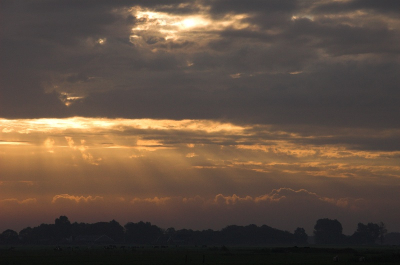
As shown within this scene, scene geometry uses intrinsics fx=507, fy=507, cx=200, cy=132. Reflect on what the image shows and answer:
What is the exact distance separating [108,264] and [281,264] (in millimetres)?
31595

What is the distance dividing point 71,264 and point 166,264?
744 inches

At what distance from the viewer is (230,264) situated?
93.6 m

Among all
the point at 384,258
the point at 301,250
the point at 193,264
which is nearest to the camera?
the point at 193,264

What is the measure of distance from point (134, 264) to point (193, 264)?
1096 centimetres

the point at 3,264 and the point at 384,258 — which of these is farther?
the point at 384,258

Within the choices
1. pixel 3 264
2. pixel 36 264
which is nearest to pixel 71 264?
pixel 36 264

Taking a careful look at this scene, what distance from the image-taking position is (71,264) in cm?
9544

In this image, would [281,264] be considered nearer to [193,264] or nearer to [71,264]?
[193,264]

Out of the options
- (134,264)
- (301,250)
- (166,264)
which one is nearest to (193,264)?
(166,264)

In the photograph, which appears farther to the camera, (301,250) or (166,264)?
(301,250)

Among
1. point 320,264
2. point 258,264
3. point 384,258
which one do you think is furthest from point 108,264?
point 384,258

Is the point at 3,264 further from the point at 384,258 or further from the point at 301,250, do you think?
the point at 301,250

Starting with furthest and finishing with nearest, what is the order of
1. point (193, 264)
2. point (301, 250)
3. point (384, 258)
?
point (301, 250)
point (384, 258)
point (193, 264)

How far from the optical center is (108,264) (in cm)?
9312
